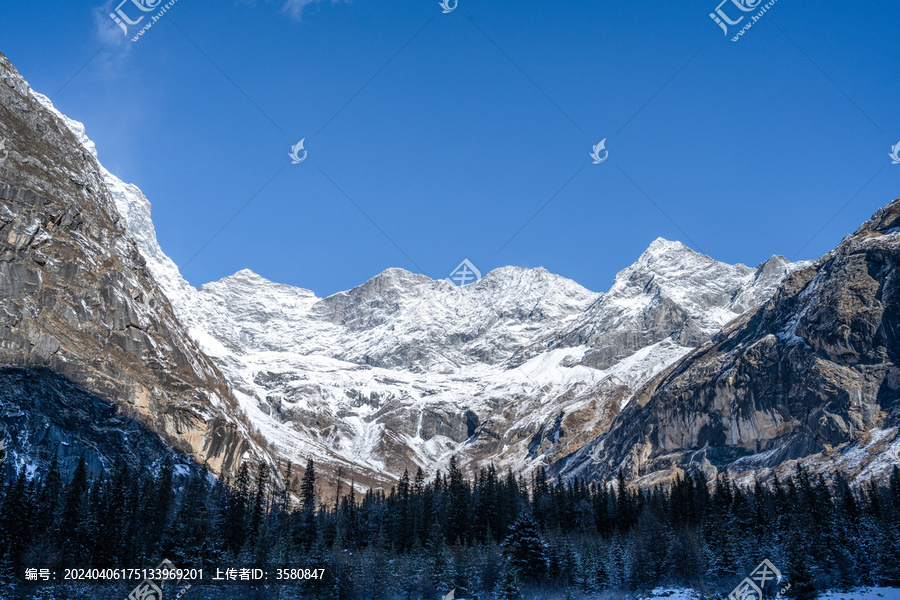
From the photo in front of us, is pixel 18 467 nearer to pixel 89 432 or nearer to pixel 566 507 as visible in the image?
pixel 89 432

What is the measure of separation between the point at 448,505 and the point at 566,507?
26.2 m

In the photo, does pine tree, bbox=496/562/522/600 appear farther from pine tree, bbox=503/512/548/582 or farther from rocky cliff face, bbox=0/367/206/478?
rocky cliff face, bbox=0/367/206/478

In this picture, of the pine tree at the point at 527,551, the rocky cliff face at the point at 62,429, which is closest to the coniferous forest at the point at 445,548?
the pine tree at the point at 527,551

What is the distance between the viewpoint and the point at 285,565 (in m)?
95.0

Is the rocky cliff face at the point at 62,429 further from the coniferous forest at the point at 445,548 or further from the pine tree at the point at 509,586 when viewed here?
the pine tree at the point at 509,586

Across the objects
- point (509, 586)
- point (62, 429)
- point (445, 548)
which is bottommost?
point (509, 586)

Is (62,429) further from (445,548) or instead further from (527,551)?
(527,551)

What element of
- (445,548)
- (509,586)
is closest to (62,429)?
(445,548)

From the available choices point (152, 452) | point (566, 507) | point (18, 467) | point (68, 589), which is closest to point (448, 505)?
point (566, 507)

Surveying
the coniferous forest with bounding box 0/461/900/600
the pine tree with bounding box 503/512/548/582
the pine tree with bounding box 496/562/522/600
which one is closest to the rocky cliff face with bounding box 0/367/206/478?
the coniferous forest with bounding box 0/461/900/600

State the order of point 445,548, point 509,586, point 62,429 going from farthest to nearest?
point 62,429
point 445,548
point 509,586

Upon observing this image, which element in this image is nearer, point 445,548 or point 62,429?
point 445,548

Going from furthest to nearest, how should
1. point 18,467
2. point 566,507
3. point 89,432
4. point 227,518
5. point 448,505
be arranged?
point 89,432
point 18,467
point 566,507
point 448,505
point 227,518

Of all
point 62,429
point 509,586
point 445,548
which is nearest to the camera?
point 509,586
